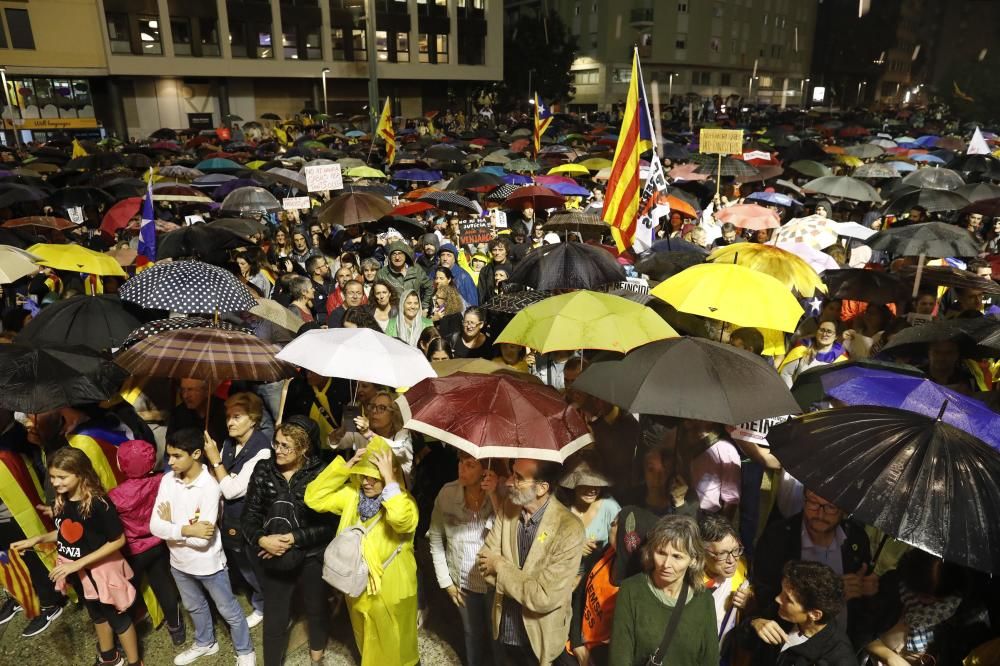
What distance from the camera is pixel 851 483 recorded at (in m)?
2.71

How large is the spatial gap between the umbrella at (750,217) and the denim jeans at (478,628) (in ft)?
23.4

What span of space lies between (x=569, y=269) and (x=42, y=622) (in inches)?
194

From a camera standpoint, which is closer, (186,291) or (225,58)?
(186,291)

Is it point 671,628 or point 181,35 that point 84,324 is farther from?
point 181,35

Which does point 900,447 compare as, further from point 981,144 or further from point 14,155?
point 14,155

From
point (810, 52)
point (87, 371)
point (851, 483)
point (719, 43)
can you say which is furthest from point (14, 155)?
point (810, 52)

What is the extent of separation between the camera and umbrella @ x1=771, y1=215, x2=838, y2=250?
27.1ft

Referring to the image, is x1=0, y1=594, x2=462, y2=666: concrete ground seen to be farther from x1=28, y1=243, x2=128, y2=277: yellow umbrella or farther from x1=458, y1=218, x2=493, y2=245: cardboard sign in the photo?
x1=458, y1=218, x2=493, y2=245: cardboard sign

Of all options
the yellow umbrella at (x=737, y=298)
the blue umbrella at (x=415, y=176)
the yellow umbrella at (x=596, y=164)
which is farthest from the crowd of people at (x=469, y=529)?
the yellow umbrella at (x=596, y=164)

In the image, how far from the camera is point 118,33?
40.7 m

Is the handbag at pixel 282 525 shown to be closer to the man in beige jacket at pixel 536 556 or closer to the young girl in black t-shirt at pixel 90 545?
the young girl in black t-shirt at pixel 90 545

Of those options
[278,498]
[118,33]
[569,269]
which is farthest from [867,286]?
[118,33]

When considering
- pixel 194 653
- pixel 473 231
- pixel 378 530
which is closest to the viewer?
pixel 378 530

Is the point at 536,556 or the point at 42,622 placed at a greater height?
the point at 536,556
